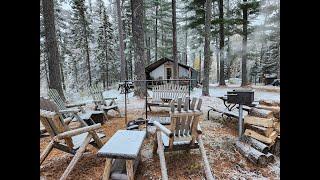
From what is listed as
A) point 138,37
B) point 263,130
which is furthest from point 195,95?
point 263,130

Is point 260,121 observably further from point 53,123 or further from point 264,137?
point 53,123

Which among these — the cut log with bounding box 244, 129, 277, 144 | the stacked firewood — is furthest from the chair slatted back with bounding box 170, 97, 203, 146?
the cut log with bounding box 244, 129, 277, 144

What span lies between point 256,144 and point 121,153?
2572 mm

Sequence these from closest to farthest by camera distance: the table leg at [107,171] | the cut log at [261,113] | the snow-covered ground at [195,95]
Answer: the table leg at [107,171]
the cut log at [261,113]
the snow-covered ground at [195,95]

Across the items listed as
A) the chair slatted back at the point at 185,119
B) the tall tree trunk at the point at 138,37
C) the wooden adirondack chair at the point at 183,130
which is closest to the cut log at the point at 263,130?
the wooden adirondack chair at the point at 183,130

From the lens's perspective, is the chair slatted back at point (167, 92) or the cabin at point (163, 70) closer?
the chair slatted back at point (167, 92)

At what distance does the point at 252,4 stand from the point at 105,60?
14.2m

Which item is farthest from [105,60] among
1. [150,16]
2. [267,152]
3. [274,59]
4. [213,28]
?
[267,152]

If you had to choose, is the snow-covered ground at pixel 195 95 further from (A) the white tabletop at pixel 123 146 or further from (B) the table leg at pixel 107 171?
(B) the table leg at pixel 107 171

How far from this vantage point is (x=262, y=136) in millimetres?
4453

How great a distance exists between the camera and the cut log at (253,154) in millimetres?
3904
